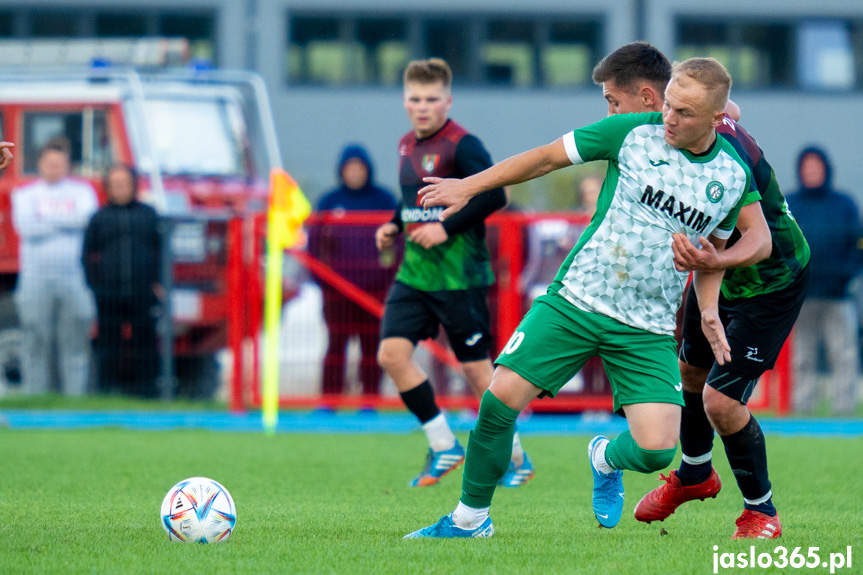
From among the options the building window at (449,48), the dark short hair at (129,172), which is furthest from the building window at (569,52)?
the dark short hair at (129,172)

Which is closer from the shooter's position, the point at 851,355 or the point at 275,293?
the point at 275,293

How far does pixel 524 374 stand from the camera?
447 cm

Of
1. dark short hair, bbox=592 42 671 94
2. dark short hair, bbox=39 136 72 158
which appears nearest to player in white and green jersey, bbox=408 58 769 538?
dark short hair, bbox=592 42 671 94

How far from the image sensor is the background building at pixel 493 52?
23.5 metres

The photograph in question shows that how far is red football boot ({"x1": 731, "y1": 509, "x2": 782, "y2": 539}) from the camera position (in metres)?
4.71

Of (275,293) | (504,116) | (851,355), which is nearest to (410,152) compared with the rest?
(275,293)

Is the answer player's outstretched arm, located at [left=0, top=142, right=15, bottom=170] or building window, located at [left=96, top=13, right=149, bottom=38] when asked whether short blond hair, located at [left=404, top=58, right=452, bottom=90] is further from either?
building window, located at [left=96, top=13, right=149, bottom=38]

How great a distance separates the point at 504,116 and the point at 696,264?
20516 mm

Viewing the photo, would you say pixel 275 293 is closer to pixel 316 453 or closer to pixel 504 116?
pixel 316 453

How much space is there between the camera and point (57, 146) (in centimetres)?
1095

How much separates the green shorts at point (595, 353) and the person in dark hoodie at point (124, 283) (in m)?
6.71

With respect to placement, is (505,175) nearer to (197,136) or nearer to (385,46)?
(197,136)

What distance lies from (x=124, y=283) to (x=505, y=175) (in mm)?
6992

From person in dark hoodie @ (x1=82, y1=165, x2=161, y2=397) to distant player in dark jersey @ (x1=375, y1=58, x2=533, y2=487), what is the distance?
459 centimetres
